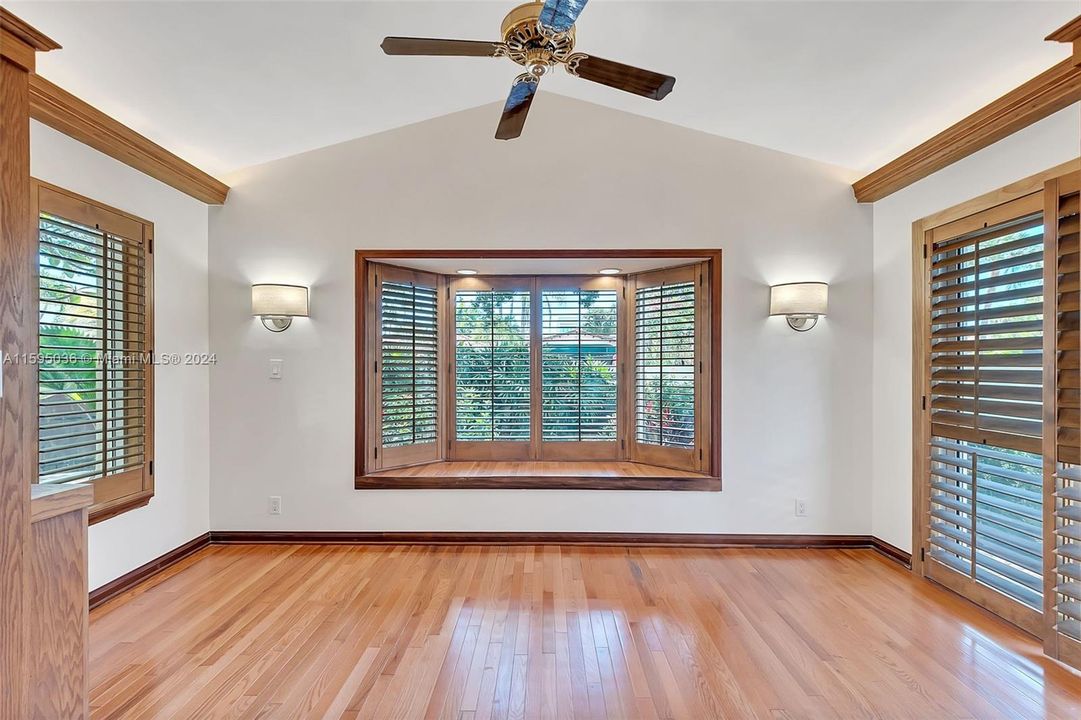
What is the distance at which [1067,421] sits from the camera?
229 cm

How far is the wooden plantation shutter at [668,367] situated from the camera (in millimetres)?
3967

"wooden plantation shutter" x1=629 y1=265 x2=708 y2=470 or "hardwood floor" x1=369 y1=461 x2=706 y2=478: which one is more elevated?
"wooden plantation shutter" x1=629 y1=265 x2=708 y2=470

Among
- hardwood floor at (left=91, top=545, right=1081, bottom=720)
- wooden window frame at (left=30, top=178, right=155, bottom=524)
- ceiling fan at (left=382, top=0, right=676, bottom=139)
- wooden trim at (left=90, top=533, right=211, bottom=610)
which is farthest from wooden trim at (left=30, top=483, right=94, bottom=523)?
wooden trim at (left=90, top=533, right=211, bottom=610)

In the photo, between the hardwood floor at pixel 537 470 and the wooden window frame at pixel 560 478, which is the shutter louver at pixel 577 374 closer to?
the hardwood floor at pixel 537 470

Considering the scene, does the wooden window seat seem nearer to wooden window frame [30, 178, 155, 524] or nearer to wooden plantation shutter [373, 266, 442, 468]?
wooden plantation shutter [373, 266, 442, 468]

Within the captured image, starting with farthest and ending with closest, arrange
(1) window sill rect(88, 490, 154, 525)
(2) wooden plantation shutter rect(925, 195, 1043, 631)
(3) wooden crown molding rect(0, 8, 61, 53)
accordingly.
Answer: (1) window sill rect(88, 490, 154, 525) < (2) wooden plantation shutter rect(925, 195, 1043, 631) < (3) wooden crown molding rect(0, 8, 61, 53)

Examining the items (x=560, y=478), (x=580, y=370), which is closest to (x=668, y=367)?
(x=580, y=370)

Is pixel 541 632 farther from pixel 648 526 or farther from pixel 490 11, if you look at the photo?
pixel 490 11

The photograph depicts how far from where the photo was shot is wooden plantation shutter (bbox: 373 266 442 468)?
3.99 m

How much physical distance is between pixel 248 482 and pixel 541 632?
8.18ft

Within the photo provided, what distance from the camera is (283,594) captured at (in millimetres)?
2947

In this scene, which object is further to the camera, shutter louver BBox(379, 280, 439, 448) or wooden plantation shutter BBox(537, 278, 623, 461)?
wooden plantation shutter BBox(537, 278, 623, 461)

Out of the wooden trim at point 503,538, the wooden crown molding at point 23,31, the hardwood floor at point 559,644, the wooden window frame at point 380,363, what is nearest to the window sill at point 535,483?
the wooden window frame at point 380,363

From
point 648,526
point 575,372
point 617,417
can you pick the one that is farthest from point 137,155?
point 648,526
